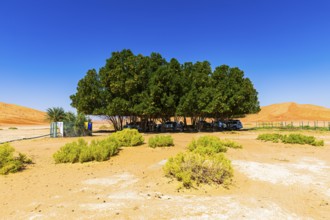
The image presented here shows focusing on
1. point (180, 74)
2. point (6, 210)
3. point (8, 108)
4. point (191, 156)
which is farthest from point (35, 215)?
point (8, 108)

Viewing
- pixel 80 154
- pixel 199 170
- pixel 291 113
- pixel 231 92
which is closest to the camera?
pixel 199 170

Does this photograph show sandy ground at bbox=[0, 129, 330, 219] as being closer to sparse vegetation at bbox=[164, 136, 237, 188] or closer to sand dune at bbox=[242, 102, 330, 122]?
sparse vegetation at bbox=[164, 136, 237, 188]

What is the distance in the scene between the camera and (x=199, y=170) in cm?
660

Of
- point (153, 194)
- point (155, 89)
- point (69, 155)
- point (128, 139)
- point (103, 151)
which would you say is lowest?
point (153, 194)

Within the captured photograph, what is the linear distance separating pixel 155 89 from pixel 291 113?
90.4 meters

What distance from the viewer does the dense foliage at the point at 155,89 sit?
88.5 ft

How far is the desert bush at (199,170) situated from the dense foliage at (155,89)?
63.0 feet

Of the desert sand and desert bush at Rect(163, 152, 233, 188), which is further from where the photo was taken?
desert bush at Rect(163, 152, 233, 188)

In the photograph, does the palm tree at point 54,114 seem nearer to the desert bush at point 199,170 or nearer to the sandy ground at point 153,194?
the sandy ground at point 153,194

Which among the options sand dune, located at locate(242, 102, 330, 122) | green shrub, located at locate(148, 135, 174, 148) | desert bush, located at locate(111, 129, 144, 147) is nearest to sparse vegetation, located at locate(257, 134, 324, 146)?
green shrub, located at locate(148, 135, 174, 148)

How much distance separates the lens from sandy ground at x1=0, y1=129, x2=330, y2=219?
14.6ft

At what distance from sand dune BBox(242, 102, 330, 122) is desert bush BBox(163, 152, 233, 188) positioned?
8402 centimetres

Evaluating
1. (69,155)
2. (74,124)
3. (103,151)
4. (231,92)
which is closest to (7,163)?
(69,155)

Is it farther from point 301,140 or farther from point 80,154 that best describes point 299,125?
point 80,154
